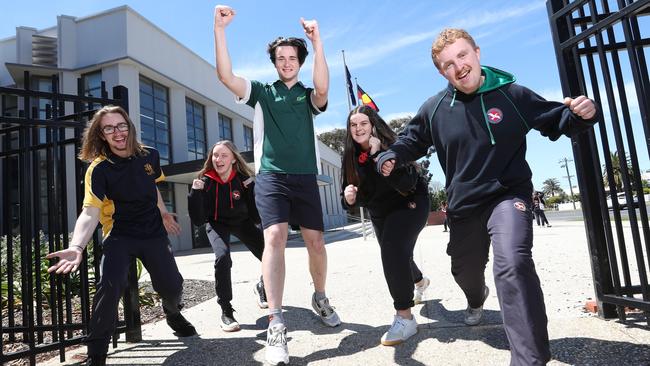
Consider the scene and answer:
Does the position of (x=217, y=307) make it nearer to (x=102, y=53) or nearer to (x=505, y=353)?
(x=505, y=353)

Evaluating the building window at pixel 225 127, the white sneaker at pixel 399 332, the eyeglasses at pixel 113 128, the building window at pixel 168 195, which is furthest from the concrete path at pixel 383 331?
the building window at pixel 225 127

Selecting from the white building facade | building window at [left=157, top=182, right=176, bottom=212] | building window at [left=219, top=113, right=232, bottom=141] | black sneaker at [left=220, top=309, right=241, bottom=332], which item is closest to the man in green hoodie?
black sneaker at [left=220, top=309, right=241, bottom=332]

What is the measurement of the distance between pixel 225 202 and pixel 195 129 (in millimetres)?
19222

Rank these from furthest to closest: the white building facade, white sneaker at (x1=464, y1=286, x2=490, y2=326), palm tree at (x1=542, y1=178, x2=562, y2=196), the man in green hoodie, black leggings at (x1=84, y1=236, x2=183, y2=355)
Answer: palm tree at (x1=542, y1=178, x2=562, y2=196) < the white building facade < white sneaker at (x1=464, y1=286, x2=490, y2=326) < black leggings at (x1=84, y1=236, x2=183, y2=355) < the man in green hoodie

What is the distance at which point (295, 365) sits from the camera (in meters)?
2.52

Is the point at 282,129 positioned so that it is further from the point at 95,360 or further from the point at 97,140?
the point at 95,360

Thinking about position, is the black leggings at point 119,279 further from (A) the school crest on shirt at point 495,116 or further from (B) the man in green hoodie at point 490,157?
(A) the school crest on shirt at point 495,116

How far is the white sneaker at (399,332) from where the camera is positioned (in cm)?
272

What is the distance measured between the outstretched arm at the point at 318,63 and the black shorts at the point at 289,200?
1.96 feet

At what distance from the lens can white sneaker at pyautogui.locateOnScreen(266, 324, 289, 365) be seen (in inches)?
96.4

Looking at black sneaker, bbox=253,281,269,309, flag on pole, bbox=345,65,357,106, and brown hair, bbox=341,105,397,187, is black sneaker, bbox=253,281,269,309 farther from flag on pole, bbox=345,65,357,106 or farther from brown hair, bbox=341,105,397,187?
flag on pole, bbox=345,65,357,106

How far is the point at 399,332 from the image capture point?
2.75m

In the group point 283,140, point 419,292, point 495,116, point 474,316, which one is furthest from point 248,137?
point 495,116

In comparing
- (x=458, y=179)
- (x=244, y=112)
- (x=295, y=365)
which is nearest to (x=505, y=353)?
(x=458, y=179)
